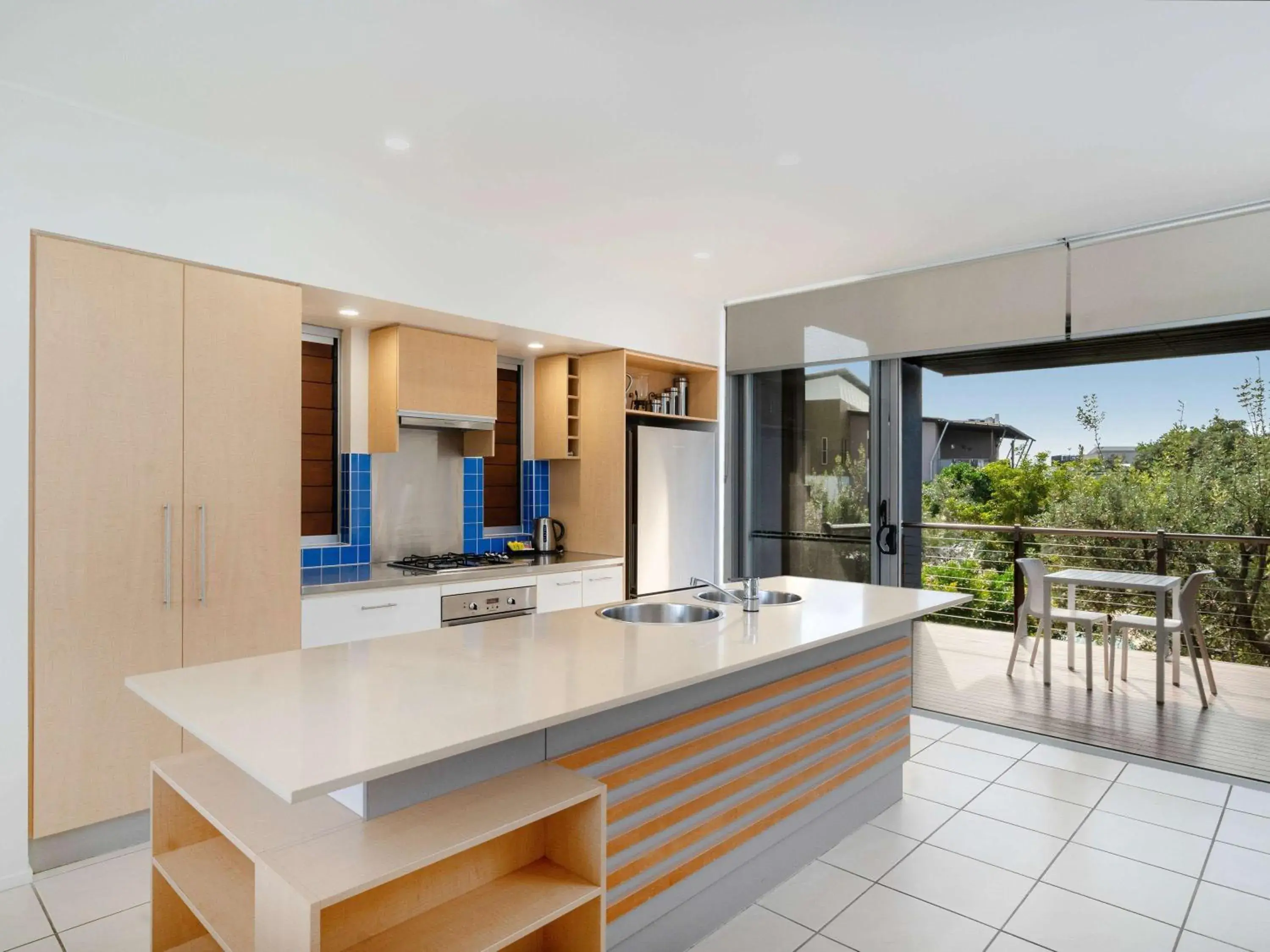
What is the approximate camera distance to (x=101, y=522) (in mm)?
2688

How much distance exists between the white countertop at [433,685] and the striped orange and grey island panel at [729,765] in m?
0.21

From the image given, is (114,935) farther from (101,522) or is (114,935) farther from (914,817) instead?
Result: (914,817)

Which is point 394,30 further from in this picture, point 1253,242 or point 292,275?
point 1253,242

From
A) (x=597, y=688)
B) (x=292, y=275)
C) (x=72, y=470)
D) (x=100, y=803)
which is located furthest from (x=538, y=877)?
(x=292, y=275)

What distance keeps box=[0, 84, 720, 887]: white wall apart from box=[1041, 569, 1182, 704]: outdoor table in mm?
3147

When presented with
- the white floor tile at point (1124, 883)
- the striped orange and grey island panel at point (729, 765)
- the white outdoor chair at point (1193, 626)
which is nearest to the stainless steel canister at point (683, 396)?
the striped orange and grey island panel at point (729, 765)

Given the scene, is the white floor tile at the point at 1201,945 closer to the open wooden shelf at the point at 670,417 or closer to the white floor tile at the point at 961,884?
the white floor tile at the point at 961,884

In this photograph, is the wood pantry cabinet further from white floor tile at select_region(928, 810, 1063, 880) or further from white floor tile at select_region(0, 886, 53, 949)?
white floor tile at select_region(928, 810, 1063, 880)

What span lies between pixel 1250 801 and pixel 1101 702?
71 cm

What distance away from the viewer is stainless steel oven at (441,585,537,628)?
3764 mm

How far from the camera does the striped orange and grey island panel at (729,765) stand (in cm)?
198

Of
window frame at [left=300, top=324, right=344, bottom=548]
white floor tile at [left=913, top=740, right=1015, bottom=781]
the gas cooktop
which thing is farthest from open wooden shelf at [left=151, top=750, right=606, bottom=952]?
white floor tile at [left=913, top=740, right=1015, bottom=781]

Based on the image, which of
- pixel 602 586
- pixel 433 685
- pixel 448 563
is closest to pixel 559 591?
pixel 602 586

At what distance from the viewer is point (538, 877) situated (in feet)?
5.64
